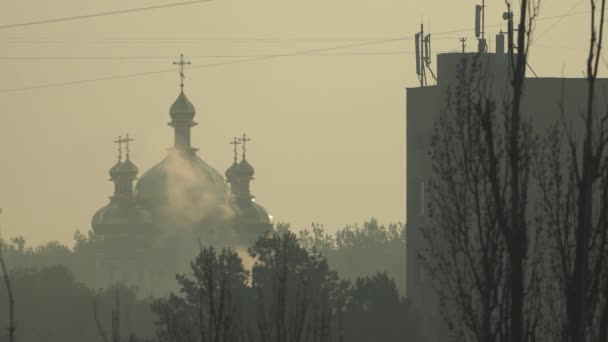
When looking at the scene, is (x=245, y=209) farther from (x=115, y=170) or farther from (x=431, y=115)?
(x=431, y=115)

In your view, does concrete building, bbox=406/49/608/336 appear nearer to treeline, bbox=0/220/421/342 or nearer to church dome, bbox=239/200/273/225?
treeline, bbox=0/220/421/342

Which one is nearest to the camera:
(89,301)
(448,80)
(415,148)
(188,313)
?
(448,80)

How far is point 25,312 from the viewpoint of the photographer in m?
112

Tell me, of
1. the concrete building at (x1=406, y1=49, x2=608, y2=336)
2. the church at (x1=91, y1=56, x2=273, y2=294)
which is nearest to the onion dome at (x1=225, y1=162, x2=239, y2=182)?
the church at (x1=91, y1=56, x2=273, y2=294)

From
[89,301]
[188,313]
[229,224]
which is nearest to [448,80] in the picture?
[188,313]

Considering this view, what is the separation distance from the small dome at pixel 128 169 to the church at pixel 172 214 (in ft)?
0.24

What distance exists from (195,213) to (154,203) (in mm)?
4012

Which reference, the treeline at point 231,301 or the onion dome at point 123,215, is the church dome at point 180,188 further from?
the treeline at point 231,301

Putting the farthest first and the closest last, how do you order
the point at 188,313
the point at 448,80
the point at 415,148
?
the point at 188,313 < the point at 415,148 < the point at 448,80

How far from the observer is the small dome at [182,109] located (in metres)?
147

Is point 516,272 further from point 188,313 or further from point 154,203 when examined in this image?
point 154,203

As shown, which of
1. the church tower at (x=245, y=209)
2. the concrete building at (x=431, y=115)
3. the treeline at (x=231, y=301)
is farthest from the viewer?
the church tower at (x=245, y=209)

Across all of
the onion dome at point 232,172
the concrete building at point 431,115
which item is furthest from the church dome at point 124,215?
the concrete building at point 431,115

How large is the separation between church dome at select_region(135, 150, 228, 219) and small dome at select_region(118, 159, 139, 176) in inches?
74.5
